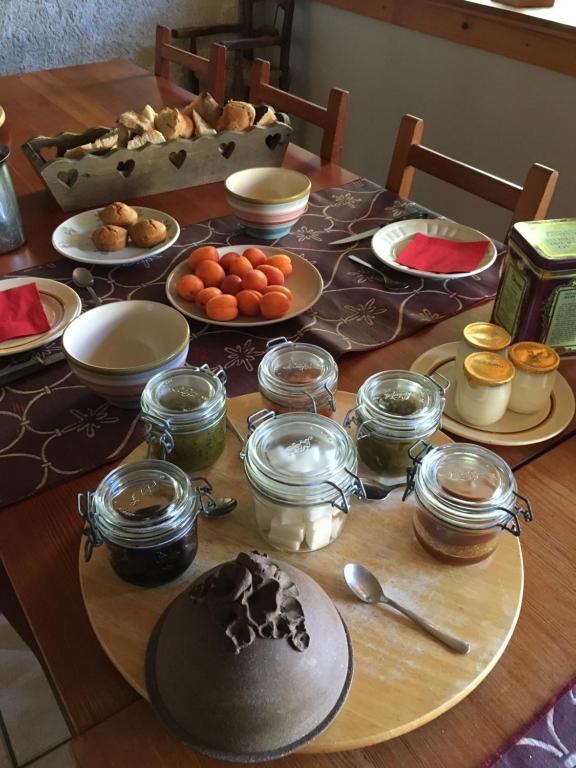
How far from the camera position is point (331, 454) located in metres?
0.56

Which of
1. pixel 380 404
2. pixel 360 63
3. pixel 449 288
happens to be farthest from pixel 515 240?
pixel 360 63

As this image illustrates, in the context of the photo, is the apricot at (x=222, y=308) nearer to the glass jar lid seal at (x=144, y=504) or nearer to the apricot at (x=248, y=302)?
the apricot at (x=248, y=302)

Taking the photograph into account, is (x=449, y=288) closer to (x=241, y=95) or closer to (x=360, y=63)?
(x=360, y=63)

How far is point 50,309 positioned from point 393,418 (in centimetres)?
57

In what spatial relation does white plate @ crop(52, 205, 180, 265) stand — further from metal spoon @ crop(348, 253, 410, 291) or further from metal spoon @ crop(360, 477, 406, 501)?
metal spoon @ crop(360, 477, 406, 501)

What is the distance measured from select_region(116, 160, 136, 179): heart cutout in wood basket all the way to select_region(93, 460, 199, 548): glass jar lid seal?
0.83 meters

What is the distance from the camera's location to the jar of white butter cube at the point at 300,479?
0.54 meters

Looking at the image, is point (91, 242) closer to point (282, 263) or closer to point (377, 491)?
point (282, 263)

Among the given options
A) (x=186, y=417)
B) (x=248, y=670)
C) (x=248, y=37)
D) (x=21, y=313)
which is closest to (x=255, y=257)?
(x=21, y=313)

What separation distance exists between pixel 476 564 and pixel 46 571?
395 mm

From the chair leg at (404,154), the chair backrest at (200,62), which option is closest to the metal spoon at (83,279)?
the chair leg at (404,154)

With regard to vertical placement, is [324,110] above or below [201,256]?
above

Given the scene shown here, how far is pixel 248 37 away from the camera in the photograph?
9.30 ft

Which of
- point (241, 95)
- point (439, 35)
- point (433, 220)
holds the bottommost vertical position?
point (241, 95)
